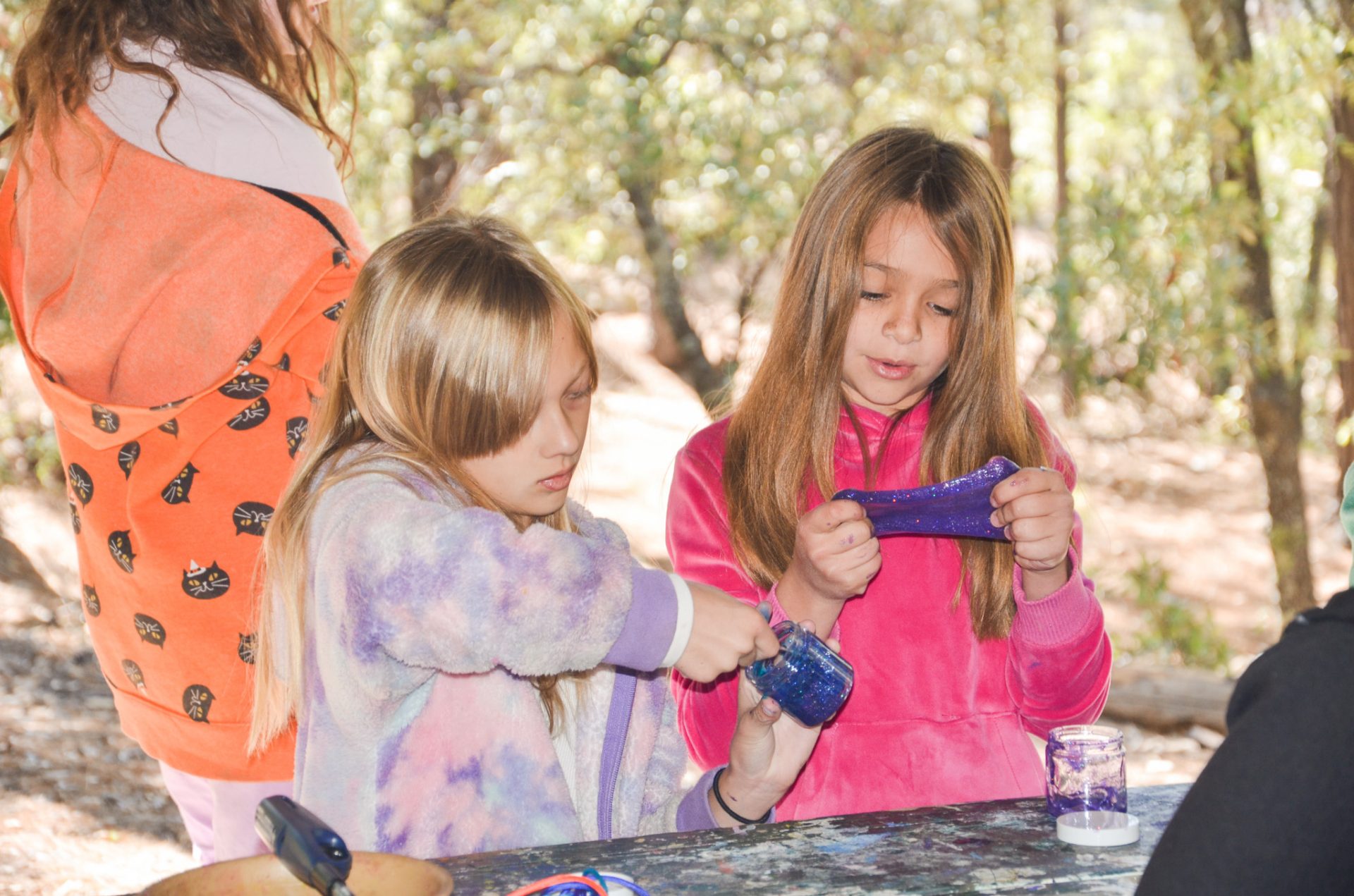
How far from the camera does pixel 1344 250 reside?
5.22 meters

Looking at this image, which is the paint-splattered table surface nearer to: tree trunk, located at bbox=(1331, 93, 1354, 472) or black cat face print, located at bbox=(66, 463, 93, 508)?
black cat face print, located at bbox=(66, 463, 93, 508)

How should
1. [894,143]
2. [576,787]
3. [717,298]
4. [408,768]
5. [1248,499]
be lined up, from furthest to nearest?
[1248,499], [717,298], [894,143], [576,787], [408,768]

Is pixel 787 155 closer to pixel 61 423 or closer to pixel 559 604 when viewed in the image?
pixel 61 423

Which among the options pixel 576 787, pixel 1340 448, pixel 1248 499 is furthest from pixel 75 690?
pixel 1248 499

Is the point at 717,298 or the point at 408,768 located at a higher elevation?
the point at 717,298

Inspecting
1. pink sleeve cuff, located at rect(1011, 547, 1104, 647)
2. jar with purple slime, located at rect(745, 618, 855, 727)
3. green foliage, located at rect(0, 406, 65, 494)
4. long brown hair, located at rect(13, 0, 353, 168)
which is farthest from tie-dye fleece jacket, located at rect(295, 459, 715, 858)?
green foliage, located at rect(0, 406, 65, 494)

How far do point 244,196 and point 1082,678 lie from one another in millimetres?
1435

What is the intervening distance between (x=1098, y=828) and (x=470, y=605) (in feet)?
2.41

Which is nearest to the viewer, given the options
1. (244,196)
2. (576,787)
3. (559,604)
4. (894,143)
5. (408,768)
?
(559,604)

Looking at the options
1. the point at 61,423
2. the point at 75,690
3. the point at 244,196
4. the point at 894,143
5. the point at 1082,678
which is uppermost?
the point at 894,143

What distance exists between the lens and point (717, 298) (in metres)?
8.16

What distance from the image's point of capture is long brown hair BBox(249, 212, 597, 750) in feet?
5.17

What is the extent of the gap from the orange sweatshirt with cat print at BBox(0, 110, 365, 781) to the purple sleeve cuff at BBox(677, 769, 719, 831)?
585 mm

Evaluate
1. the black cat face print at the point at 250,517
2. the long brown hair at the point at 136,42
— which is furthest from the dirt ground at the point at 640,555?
the long brown hair at the point at 136,42
